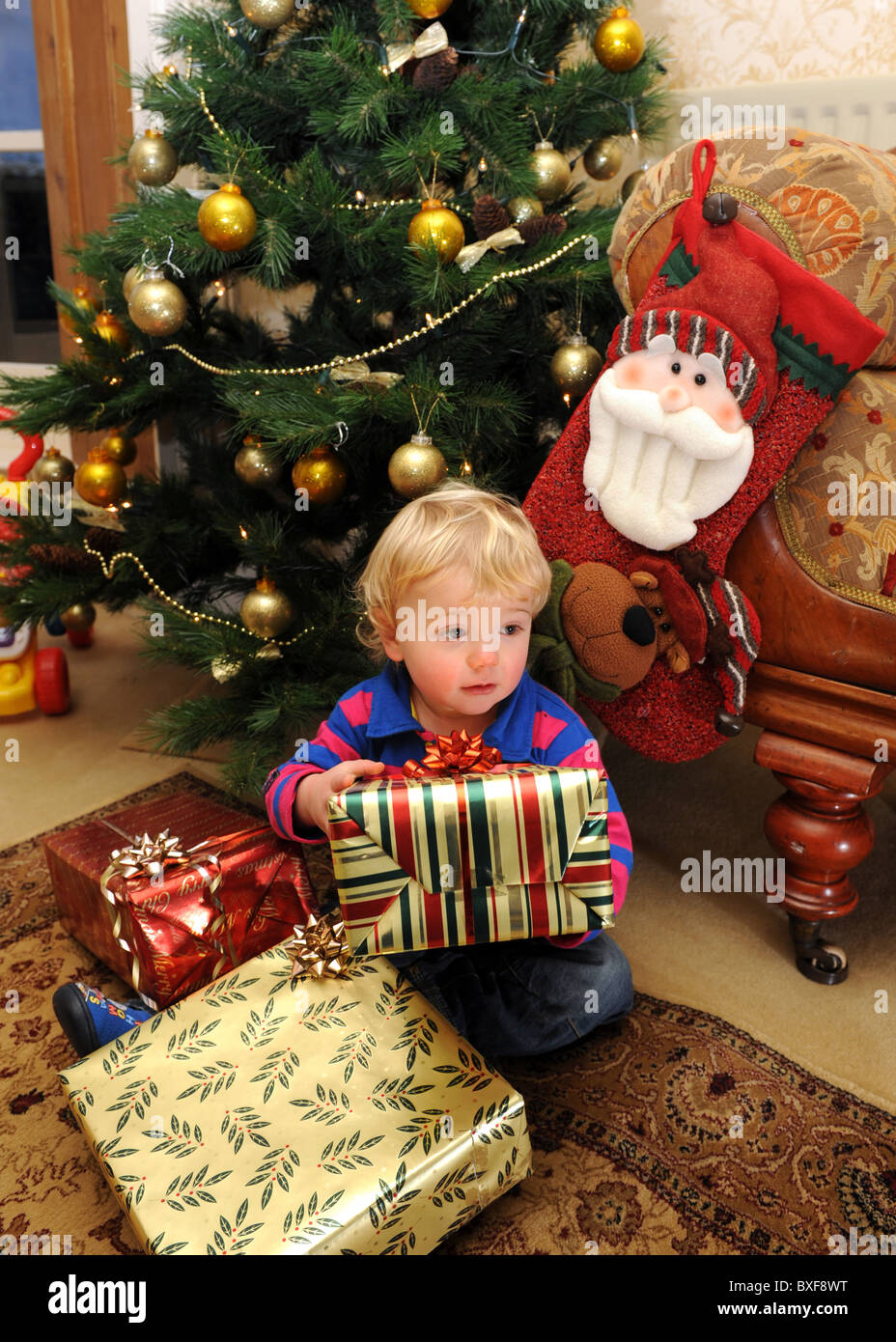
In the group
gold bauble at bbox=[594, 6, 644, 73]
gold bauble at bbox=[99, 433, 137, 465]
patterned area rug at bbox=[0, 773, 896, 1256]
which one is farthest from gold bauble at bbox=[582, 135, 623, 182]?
patterned area rug at bbox=[0, 773, 896, 1256]

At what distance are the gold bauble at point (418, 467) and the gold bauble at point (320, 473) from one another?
147 mm

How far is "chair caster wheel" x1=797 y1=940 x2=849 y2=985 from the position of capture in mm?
1147

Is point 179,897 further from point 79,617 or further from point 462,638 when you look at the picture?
→ point 79,617

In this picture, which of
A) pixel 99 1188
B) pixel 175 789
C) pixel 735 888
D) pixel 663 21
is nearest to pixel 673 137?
pixel 663 21

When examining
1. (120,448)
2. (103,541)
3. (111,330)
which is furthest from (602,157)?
(103,541)

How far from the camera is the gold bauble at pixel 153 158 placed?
1.45 metres

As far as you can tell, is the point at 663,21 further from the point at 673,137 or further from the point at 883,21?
the point at 883,21

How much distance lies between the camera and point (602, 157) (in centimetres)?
152

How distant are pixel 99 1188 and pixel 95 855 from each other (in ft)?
1.26

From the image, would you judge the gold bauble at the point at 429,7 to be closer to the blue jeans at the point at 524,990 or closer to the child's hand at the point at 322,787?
the child's hand at the point at 322,787

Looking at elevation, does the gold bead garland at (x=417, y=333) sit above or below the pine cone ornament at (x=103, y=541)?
above

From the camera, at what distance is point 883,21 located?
1581mm

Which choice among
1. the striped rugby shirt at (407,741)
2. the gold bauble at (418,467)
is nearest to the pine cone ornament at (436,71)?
the gold bauble at (418,467)

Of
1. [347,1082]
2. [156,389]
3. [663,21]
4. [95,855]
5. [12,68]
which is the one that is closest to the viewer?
[347,1082]
